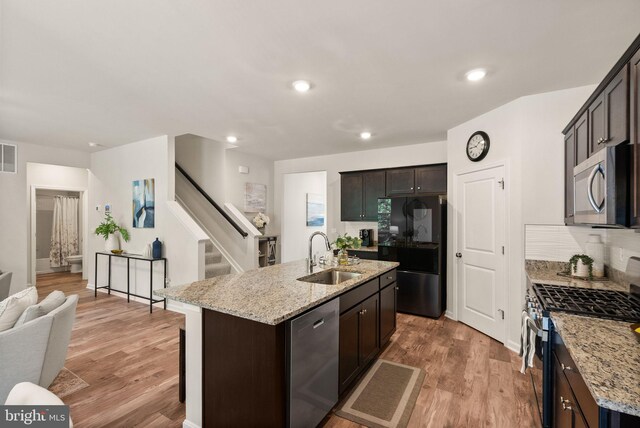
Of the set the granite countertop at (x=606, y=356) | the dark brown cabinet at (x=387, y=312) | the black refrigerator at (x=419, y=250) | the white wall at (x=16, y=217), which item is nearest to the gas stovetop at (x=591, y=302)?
the granite countertop at (x=606, y=356)

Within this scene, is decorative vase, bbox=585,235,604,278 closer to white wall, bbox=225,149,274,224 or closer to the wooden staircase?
the wooden staircase

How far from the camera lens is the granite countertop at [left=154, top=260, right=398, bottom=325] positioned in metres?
1.64

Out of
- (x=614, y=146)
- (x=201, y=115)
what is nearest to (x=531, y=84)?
(x=614, y=146)

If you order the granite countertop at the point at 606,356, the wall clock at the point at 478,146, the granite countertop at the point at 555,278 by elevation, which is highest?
Answer: the wall clock at the point at 478,146

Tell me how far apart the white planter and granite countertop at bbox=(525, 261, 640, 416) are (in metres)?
1.19

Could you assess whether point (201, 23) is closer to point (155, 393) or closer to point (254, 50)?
point (254, 50)

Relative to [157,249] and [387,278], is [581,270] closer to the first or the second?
[387,278]

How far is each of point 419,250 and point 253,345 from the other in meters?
3.08

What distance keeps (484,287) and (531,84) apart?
86.4 inches

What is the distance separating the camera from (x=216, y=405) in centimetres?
181

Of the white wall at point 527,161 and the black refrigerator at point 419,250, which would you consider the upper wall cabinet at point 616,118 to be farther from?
the black refrigerator at point 419,250

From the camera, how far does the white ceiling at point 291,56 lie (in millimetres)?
1760

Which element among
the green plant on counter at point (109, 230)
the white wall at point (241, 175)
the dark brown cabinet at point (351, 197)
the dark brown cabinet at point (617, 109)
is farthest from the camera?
the white wall at point (241, 175)

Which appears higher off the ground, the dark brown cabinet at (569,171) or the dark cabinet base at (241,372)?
the dark brown cabinet at (569,171)
